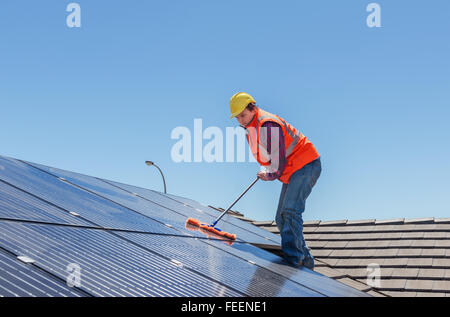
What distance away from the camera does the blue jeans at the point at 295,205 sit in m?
5.85

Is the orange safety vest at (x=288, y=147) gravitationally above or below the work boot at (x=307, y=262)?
above

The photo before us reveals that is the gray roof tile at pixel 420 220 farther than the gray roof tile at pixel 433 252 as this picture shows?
Yes

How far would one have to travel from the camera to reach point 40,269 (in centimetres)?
258

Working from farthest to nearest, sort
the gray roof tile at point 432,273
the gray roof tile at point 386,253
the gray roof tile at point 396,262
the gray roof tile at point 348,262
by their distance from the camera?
the gray roof tile at point 386,253 < the gray roof tile at point 348,262 < the gray roof tile at point 396,262 < the gray roof tile at point 432,273

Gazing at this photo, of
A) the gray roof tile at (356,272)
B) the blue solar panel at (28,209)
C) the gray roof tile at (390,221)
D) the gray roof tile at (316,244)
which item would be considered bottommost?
the gray roof tile at (356,272)

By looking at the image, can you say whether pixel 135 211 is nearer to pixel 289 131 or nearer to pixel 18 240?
pixel 289 131

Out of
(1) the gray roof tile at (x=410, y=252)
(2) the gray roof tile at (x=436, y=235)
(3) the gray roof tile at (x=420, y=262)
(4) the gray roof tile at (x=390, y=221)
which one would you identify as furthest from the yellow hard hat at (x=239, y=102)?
(4) the gray roof tile at (x=390, y=221)

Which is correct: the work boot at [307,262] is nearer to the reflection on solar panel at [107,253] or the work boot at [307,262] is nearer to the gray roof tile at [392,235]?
the reflection on solar panel at [107,253]

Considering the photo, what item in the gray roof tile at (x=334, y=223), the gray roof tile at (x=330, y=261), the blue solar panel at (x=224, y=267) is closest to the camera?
the blue solar panel at (x=224, y=267)

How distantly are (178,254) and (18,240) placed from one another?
1516mm

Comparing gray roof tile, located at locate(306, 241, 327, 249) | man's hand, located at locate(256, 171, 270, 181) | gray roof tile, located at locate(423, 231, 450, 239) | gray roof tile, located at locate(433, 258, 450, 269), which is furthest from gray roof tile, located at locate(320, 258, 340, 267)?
man's hand, located at locate(256, 171, 270, 181)

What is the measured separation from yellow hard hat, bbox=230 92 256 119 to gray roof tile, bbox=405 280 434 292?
4235 millimetres
